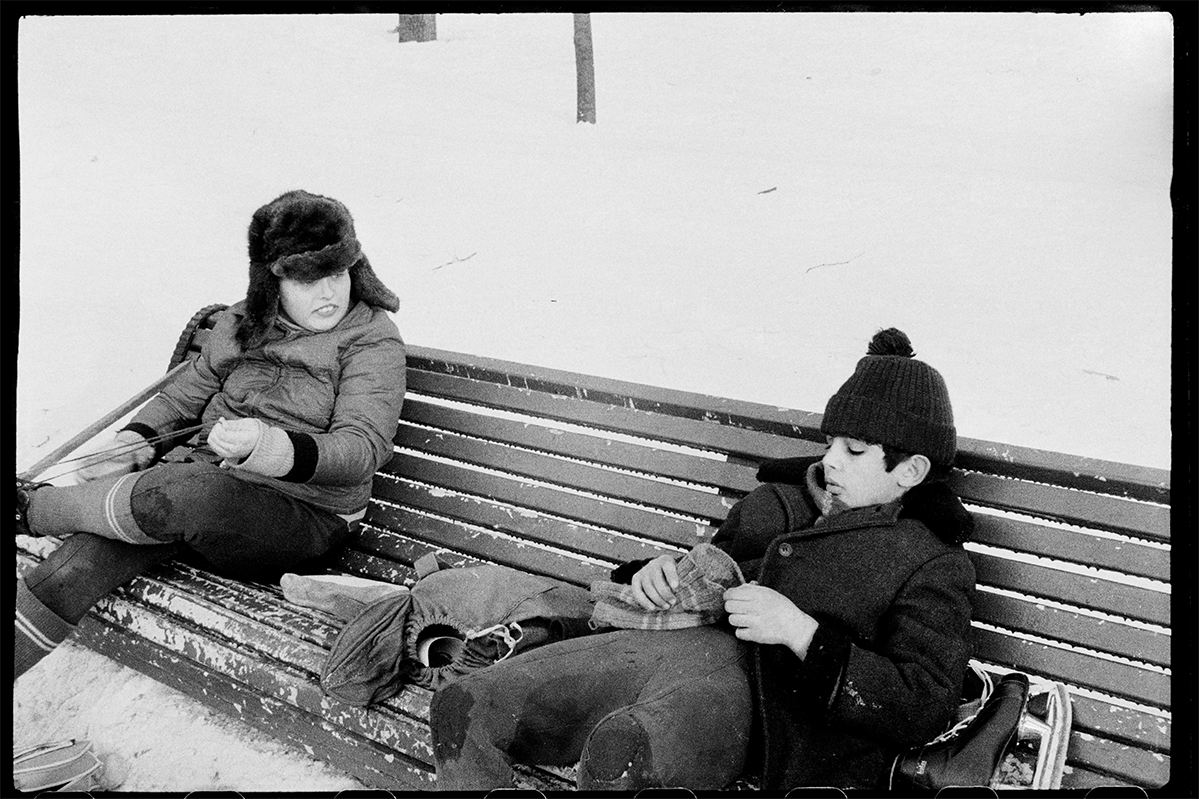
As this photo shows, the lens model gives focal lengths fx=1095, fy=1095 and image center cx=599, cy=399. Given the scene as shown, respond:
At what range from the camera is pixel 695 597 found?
8.19ft

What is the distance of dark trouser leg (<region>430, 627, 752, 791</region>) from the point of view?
83.7 inches

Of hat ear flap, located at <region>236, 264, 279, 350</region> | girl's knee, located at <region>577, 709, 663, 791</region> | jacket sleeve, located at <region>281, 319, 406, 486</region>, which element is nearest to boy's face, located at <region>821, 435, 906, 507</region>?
girl's knee, located at <region>577, 709, 663, 791</region>

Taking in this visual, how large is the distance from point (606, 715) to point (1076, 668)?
107cm

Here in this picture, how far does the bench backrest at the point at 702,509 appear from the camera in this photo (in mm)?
2445

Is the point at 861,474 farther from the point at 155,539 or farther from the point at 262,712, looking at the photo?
the point at 155,539

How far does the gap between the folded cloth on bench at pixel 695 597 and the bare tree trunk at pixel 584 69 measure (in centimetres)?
412

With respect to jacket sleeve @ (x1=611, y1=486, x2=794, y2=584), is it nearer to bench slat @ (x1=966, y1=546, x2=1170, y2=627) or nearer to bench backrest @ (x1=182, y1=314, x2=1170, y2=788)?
bench backrest @ (x1=182, y1=314, x2=1170, y2=788)

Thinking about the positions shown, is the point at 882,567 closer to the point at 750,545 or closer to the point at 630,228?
the point at 750,545

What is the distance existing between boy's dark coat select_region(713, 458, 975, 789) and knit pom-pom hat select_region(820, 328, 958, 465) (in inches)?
5.2

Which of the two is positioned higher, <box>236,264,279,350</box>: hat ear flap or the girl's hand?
<box>236,264,279,350</box>: hat ear flap

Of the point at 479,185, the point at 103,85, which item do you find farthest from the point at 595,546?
the point at 103,85

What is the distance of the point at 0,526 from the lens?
2.51 meters

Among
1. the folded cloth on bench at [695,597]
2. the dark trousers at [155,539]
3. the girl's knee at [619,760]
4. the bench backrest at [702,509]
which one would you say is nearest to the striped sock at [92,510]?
the dark trousers at [155,539]

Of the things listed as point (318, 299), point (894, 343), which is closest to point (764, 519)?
point (894, 343)
